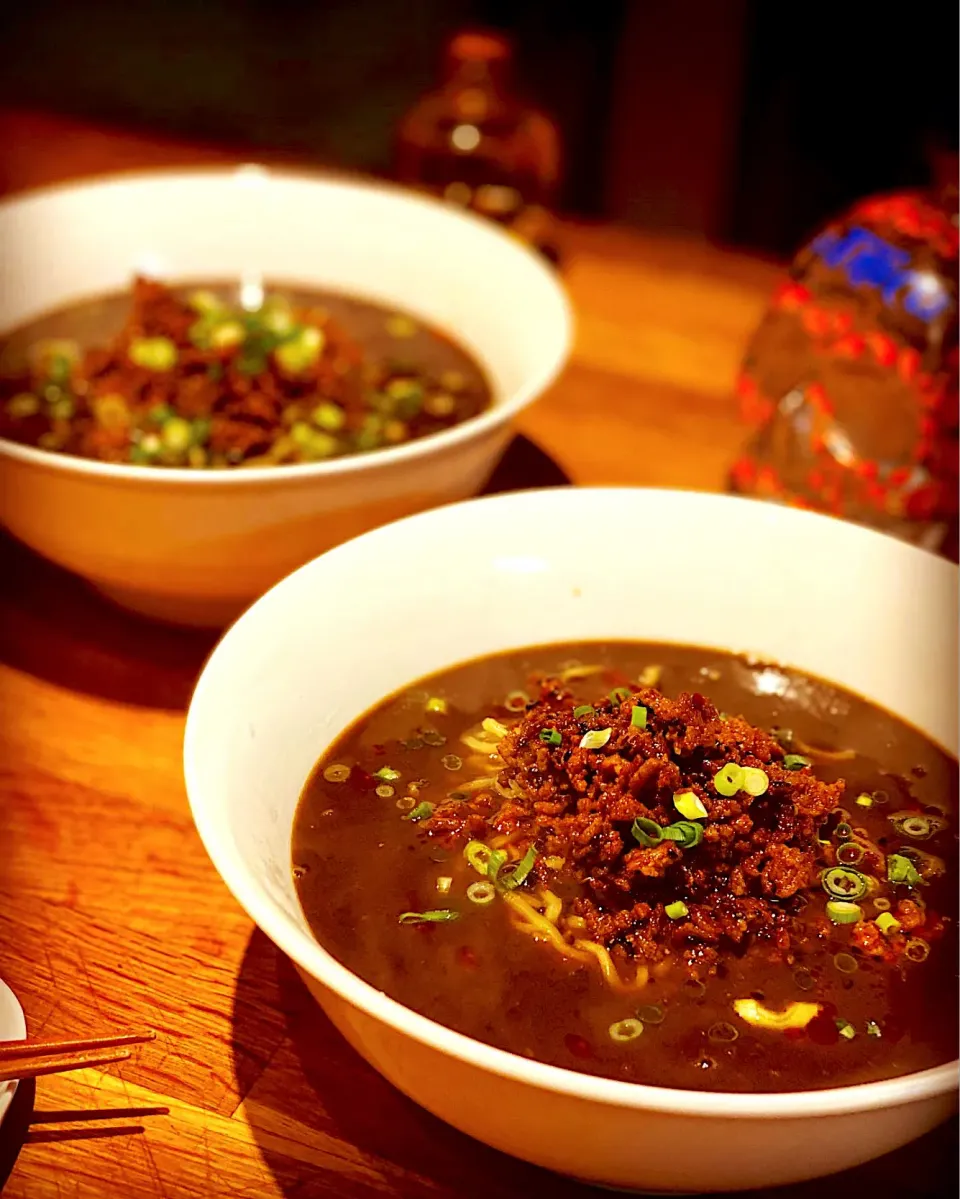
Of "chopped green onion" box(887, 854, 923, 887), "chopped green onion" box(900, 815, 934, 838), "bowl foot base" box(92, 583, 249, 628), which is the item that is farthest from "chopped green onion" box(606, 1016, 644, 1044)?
"bowl foot base" box(92, 583, 249, 628)

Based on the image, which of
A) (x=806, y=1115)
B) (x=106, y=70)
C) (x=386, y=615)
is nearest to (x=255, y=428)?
(x=386, y=615)

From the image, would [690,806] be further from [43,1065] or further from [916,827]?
[43,1065]

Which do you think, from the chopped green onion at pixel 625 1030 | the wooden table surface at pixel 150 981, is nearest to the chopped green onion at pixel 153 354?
the wooden table surface at pixel 150 981

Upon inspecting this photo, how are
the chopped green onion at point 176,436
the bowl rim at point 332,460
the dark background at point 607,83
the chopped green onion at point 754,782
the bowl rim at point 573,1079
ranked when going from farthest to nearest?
the dark background at point 607,83
the chopped green onion at point 176,436
the bowl rim at point 332,460
the chopped green onion at point 754,782
the bowl rim at point 573,1079

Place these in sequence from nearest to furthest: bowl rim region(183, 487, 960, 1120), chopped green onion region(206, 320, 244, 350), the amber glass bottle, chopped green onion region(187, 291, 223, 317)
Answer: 1. bowl rim region(183, 487, 960, 1120)
2. chopped green onion region(206, 320, 244, 350)
3. chopped green onion region(187, 291, 223, 317)
4. the amber glass bottle

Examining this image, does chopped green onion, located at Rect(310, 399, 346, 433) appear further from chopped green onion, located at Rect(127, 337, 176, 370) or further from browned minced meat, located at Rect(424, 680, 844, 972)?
browned minced meat, located at Rect(424, 680, 844, 972)

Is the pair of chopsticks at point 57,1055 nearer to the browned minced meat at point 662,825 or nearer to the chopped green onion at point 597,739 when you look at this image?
the browned minced meat at point 662,825
